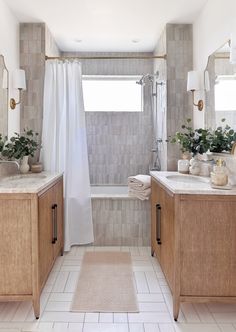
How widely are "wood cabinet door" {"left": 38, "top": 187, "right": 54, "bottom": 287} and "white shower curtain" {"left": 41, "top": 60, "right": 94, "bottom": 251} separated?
75cm

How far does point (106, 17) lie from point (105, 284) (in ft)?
8.58

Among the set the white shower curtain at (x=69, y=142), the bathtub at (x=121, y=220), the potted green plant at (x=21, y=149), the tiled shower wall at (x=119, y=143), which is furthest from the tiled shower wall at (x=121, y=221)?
the tiled shower wall at (x=119, y=143)

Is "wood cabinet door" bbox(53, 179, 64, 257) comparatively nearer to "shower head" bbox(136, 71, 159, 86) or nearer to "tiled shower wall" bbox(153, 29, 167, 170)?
"tiled shower wall" bbox(153, 29, 167, 170)

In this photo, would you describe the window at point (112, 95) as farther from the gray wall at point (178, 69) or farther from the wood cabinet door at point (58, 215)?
the wood cabinet door at point (58, 215)

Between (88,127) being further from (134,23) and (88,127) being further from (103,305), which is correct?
(103,305)

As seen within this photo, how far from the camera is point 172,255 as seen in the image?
2.14m

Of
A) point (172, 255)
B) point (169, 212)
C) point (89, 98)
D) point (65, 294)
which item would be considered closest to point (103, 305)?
point (65, 294)

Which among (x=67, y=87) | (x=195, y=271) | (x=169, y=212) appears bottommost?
(x=195, y=271)

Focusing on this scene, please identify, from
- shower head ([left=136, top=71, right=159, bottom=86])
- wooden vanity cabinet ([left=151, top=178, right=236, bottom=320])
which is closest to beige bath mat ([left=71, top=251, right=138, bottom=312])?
wooden vanity cabinet ([left=151, top=178, right=236, bottom=320])

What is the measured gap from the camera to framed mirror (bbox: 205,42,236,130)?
2.43 meters

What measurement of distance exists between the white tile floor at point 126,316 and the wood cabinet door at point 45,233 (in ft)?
0.66

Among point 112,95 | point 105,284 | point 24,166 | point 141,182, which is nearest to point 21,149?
point 24,166

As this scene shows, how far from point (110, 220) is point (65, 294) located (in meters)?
1.20

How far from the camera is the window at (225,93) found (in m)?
2.41
